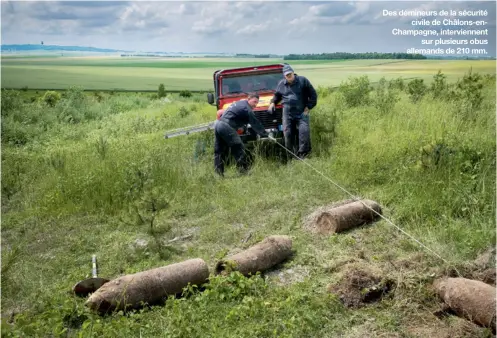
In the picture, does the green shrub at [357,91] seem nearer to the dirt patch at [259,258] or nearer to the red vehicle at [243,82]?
→ the red vehicle at [243,82]

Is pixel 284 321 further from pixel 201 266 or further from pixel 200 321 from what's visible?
pixel 201 266

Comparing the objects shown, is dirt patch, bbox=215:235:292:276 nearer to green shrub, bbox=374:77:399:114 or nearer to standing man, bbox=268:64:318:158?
standing man, bbox=268:64:318:158

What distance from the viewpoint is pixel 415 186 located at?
6.52 metres

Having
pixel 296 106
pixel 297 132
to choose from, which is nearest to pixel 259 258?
pixel 296 106

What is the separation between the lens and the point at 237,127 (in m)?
9.08

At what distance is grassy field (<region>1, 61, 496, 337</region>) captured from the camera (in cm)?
404

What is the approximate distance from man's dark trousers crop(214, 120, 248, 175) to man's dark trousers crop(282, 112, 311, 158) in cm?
110

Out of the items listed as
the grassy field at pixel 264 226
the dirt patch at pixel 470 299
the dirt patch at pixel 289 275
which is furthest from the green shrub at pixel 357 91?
the dirt patch at pixel 470 299

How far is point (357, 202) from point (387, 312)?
7.56 feet

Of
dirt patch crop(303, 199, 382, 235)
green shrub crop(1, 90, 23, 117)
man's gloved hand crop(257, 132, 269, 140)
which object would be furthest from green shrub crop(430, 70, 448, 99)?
green shrub crop(1, 90, 23, 117)

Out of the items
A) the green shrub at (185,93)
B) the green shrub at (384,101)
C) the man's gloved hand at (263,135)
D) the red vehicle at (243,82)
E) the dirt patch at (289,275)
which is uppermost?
the red vehicle at (243,82)

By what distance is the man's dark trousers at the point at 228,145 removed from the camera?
29.1 feet

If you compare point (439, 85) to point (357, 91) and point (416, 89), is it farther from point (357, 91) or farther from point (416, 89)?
point (357, 91)

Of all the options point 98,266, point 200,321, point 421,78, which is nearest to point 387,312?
point 200,321
